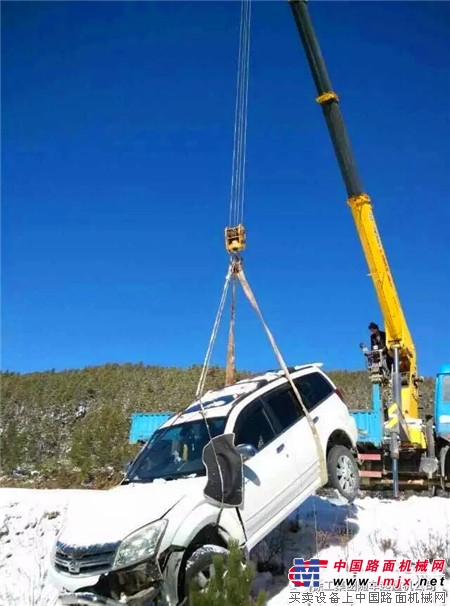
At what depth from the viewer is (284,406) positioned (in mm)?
7129

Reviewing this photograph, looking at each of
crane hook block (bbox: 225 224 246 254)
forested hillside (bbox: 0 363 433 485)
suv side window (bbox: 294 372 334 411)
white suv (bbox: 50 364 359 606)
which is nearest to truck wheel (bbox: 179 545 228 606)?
white suv (bbox: 50 364 359 606)

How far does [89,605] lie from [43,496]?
7.32 meters

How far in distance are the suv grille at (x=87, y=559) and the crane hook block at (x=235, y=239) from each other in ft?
15.5

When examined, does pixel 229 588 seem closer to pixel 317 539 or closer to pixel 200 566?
pixel 200 566

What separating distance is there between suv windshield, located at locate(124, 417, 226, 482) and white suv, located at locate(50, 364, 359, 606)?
0.02 metres

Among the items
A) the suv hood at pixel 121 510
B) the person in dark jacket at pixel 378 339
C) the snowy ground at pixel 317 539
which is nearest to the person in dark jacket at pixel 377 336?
the person in dark jacket at pixel 378 339

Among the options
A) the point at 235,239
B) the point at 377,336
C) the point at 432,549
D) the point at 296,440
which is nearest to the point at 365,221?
the point at 377,336

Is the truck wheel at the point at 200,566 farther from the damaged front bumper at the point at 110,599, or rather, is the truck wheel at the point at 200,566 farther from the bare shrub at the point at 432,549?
the bare shrub at the point at 432,549

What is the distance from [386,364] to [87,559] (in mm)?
10438

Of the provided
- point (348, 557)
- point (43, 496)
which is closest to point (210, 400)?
point (348, 557)

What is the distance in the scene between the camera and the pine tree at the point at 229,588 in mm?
3807

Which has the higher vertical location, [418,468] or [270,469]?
[270,469]

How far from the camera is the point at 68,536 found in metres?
5.27

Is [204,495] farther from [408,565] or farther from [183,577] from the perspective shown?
[408,565]
